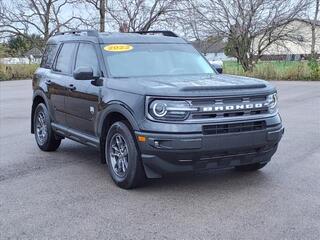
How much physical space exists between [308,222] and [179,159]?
1439 mm

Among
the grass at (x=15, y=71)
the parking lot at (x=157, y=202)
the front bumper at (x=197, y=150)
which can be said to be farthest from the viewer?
the grass at (x=15, y=71)

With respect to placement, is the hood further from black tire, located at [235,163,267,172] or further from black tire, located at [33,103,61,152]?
black tire, located at [33,103,61,152]

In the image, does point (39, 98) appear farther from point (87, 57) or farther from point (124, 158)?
point (124, 158)

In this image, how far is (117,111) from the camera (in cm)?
574

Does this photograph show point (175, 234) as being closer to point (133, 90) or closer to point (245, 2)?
point (133, 90)

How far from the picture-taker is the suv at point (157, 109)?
17.0 feet

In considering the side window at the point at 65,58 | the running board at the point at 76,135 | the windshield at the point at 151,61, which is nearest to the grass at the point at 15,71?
the side window at the point at 65,58

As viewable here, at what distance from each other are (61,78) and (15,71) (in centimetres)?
2636

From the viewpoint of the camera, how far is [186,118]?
5.18 metres

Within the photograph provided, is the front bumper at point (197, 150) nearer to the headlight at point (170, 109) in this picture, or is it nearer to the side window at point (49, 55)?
the headlight at point (170, 109)

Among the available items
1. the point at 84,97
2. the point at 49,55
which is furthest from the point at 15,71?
the point at 84,97

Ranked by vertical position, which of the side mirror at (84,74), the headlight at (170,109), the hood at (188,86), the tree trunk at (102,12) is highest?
the tree trunk at (102,12)

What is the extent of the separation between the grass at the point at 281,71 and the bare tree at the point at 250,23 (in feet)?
4.80

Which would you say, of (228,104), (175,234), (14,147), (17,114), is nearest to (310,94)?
(17,114)
